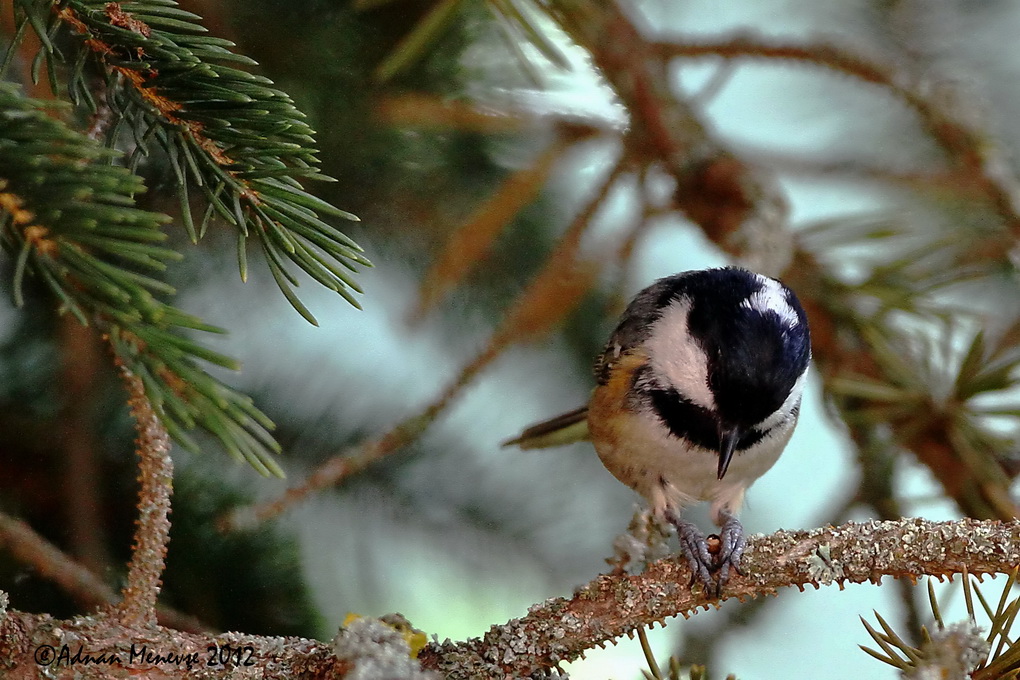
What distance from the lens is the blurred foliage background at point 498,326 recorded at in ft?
2.48

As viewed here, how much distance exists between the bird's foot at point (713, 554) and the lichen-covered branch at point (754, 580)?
13 mm

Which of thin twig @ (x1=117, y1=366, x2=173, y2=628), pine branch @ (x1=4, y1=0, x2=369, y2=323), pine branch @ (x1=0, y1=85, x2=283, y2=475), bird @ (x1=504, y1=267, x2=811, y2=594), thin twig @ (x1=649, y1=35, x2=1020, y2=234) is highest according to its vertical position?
thin twig @ (x1=649, y1=35, x2=1020, y2=234)

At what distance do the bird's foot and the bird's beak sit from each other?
6 cm

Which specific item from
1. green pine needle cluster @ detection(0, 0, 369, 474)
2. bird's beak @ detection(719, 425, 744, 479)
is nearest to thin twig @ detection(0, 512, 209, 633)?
green pine needle cluster @ detection(0, 0, 369, 474)

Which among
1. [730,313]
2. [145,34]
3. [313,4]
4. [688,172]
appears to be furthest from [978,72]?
[145,34]

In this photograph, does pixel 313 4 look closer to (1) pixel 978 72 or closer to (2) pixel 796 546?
(2) pixel 796 546

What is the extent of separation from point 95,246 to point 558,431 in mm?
755

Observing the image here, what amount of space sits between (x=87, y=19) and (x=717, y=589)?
50cm

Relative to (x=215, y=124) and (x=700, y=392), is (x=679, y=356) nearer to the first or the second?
(x=700, y=392)

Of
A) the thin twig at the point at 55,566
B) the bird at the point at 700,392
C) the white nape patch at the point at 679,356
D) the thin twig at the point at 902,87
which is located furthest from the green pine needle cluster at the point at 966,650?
the thin twig at the point at 902,87

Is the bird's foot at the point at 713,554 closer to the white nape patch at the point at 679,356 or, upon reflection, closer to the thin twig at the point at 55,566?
the white nape patch at the point at 679,356

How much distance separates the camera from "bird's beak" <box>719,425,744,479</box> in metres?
0.82

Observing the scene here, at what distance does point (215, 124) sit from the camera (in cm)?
47

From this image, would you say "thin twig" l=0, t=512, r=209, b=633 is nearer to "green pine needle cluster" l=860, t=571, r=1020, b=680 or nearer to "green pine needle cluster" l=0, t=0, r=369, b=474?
"green pine needle cluster" l=0, t=0, r=369, b=474
